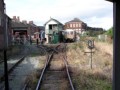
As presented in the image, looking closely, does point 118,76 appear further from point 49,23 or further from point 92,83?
point 49,23

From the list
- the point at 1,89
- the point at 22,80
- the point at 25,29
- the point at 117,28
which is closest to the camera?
the point at 117,28

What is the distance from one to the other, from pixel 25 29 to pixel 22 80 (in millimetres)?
76734

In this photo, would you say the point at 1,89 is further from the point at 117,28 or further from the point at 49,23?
the point at 49,23

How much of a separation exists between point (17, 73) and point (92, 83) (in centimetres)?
558

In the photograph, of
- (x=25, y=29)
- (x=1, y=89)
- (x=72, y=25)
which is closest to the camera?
(x=1, y=89)

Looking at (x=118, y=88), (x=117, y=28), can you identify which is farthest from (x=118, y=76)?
(x=117, y=28)

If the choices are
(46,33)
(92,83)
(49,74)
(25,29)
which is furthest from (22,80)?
(25,29)

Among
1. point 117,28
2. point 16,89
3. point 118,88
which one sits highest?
point 117,28

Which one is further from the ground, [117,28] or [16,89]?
[117,28]

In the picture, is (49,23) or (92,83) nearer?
(92,83)

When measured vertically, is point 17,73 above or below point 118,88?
below

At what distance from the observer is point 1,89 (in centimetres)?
1265

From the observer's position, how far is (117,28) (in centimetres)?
523

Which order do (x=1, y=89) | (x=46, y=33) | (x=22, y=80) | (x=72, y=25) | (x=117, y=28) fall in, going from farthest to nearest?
1. (x=72, y=25)
2. (x=46, y=33)
3. (x=22, y=80)
4. (x=1, y=89)
5. (x=117, y=28)
